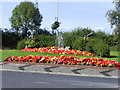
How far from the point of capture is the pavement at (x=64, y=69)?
1098 centimetres

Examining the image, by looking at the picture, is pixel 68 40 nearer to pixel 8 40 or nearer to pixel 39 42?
pixel 39 42

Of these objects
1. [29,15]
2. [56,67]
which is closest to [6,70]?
[56,67]

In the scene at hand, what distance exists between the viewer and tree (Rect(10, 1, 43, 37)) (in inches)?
1510

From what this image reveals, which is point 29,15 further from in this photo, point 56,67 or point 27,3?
point 56,67

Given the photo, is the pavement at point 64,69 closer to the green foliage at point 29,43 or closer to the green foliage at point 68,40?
the green foliage at point 29,43

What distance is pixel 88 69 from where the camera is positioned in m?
11.4

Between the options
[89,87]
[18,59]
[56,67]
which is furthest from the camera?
[18,59]

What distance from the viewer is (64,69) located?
37.9 feet

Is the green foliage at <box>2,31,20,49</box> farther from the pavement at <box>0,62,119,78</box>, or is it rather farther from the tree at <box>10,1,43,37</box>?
the pavement at <box>0,62,119,78</box>

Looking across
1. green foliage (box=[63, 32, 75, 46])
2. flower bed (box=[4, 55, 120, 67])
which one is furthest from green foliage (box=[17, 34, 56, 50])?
flower bed (box=[4, 55, 120, 67])

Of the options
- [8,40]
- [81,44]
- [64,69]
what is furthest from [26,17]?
[64,69]

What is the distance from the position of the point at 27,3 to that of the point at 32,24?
3.86 metres

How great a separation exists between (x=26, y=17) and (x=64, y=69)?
28.3 metres

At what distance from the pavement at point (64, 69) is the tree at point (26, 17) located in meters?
26.4
